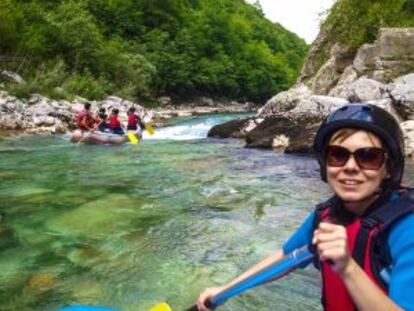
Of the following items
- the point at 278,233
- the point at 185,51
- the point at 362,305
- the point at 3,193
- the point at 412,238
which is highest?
the point at 185,51

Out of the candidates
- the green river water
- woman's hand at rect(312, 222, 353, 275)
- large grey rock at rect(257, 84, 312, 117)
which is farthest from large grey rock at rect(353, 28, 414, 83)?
woman's hand at rect(312, 222, 353, 275)

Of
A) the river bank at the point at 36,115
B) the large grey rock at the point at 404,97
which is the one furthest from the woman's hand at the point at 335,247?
the river bank at the point at 36,115

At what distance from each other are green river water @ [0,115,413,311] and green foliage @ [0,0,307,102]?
1463cm

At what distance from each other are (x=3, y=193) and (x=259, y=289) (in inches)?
213

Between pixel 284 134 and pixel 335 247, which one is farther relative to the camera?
pixel 284 134

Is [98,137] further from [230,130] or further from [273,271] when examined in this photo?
[273,271]

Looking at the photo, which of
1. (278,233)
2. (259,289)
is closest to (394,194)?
(259,289)

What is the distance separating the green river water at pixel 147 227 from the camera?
429 cm

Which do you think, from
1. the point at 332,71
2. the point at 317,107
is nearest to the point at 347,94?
the point at 317,107

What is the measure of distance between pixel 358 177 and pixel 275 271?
48cm

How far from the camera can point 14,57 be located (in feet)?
89.1

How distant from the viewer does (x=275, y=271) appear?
188 centimetres

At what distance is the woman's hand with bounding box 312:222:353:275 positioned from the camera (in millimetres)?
1361

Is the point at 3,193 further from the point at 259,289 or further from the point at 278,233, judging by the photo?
the point at 259,289
